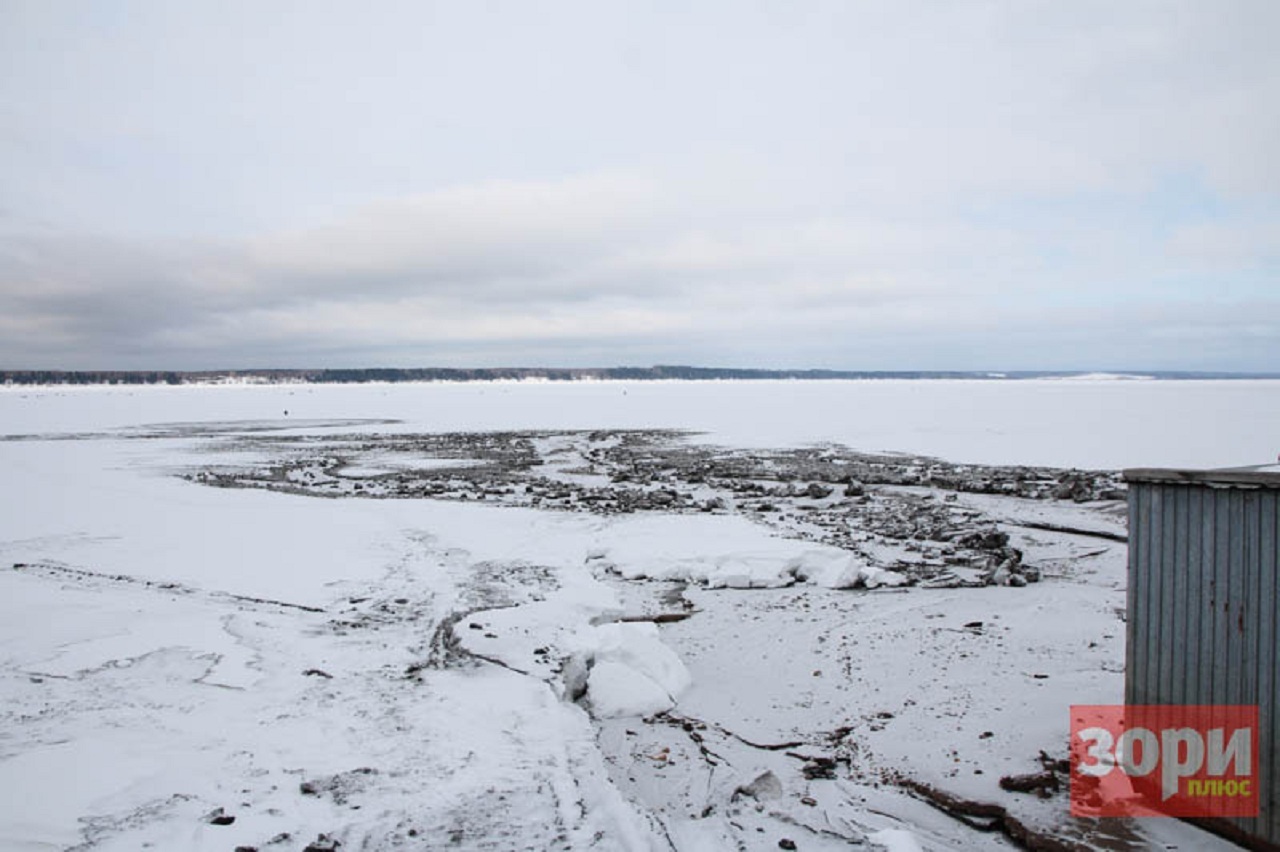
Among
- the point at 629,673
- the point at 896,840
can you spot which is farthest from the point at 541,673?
the point at 896,840

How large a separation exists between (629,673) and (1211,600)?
182 inches

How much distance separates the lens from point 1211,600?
199 inches

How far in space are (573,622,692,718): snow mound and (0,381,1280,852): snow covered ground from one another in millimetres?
34

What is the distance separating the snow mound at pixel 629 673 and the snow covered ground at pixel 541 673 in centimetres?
3

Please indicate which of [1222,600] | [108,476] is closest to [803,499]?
[1222,600]

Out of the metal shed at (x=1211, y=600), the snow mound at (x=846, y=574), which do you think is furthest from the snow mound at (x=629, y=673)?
the metal shed at (x=1211, y=600)

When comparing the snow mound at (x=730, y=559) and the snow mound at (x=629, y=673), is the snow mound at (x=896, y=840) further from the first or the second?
the snow mound at (x=730, y=559)

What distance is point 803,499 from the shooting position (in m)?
18.7

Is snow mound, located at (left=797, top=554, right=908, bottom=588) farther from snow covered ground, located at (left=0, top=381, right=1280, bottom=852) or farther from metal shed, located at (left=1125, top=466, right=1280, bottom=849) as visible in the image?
metal shed, located at (left=1125, top=466, right=1280, bottom=849)

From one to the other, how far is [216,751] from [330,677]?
1591mm

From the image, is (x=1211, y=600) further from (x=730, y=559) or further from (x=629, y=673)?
(x=730, y=559)

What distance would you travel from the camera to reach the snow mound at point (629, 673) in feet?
23.4

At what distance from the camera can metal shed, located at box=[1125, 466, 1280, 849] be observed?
4715 millimetres

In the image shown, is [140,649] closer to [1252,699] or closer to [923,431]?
[1252,699]
